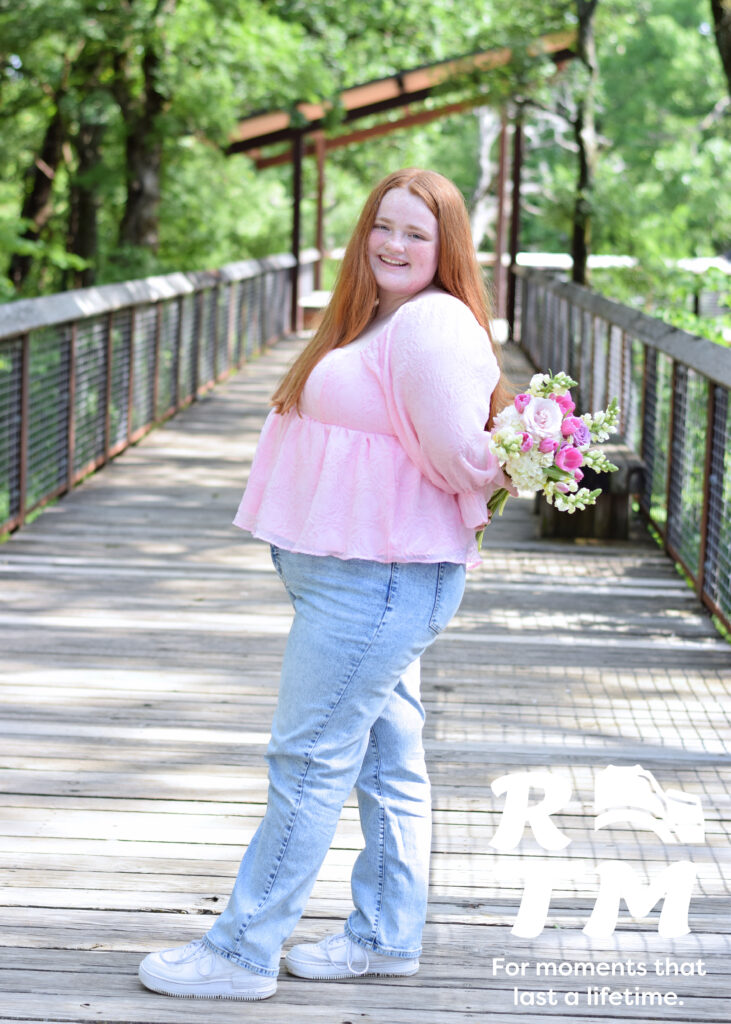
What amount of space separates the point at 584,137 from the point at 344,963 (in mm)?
10850

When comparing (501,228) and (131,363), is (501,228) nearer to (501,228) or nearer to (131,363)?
(501,228)

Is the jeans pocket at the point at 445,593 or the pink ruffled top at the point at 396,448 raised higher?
the pink ruffled top at the point at 396,448

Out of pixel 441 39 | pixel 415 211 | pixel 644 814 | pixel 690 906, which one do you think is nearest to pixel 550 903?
pixel 690 906

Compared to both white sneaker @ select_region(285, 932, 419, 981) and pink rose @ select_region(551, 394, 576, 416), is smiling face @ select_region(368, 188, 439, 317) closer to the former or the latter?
pink rose @ select_region(551, 394, 576, 416)

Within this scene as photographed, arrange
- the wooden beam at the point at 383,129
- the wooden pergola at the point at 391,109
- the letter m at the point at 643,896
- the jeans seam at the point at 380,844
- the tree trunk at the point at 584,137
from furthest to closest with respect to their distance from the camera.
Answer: the wooden beam at the point at 383,129
the wooden pergola at the point at 391,109
the tree trunk at the point at 584,137
the letter m at the point at 643,896
the jeans seam at the point at 380,844

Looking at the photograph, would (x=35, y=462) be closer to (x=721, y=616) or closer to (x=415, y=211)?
(x=721, y=616)

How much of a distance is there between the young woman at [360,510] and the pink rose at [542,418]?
8 centimetres

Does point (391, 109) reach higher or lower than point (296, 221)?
higher

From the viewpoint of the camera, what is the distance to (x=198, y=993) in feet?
8.14

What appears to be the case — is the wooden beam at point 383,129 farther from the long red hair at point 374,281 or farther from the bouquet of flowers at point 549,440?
the bouquet of flowers at point 549,440

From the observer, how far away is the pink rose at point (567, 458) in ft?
7.65

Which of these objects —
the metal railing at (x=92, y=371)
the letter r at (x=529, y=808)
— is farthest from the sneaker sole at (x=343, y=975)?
the metal railing at (x=92, y=371)

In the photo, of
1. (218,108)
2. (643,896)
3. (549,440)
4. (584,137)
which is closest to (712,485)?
(643,896)

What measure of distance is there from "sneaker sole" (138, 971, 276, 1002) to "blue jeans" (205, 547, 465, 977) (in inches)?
1.6
